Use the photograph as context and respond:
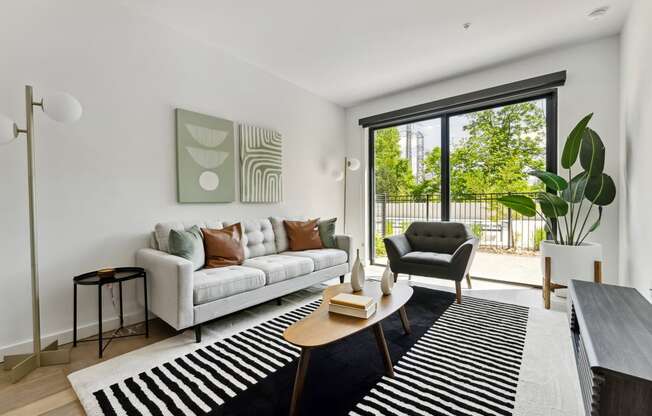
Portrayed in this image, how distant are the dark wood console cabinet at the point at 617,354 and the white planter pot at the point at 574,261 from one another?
3.79 feet

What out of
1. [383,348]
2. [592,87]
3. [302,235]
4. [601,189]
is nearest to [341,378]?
[383,348]

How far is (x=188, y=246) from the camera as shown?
246 centimetres

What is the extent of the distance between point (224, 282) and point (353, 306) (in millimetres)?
1134

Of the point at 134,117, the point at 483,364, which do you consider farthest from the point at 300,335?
the point at 134,117

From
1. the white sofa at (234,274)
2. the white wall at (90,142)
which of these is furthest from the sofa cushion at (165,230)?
the white wall at (90,142)

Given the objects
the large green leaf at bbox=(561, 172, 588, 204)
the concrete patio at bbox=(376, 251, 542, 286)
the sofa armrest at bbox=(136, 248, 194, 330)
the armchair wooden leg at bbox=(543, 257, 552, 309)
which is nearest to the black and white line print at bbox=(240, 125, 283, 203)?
the sofa armrest at bbox=(136, 248, 194, 330)

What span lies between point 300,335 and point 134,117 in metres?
2.37

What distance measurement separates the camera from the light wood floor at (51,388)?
1516 millimetres

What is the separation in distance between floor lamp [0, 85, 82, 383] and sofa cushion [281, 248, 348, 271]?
203 centimetres

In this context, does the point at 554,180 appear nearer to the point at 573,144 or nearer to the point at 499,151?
the point at 573,144

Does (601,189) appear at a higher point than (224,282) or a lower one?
higher

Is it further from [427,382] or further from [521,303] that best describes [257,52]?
[521,303]

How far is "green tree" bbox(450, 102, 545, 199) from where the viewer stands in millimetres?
A: 3572

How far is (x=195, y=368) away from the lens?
1.85 m
